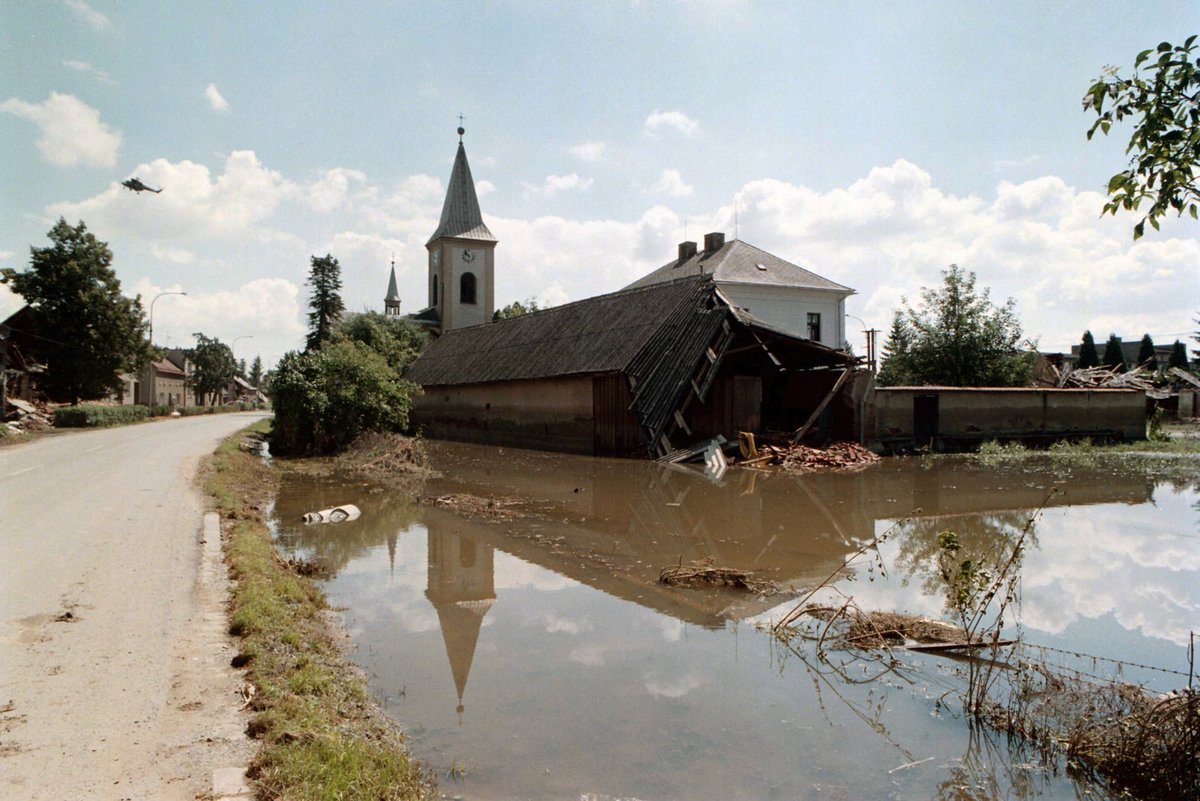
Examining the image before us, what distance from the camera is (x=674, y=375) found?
68.2ft

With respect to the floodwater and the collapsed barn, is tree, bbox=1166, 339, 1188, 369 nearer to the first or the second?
the collapsed barn

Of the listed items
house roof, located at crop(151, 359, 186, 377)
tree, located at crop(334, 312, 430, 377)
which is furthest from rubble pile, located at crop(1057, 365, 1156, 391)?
house roof, located at crop(151, 359, 186, 377)

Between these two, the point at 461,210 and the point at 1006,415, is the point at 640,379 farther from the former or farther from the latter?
the point at 461,210

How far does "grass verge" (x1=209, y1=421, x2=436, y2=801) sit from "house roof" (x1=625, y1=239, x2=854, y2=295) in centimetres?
3512

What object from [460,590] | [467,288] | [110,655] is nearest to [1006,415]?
[460,590]

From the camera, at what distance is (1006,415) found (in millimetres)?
25078

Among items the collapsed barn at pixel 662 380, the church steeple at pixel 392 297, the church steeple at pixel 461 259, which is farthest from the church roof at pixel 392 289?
the collapsed barn at pixel 662 380

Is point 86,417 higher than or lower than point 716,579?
higher

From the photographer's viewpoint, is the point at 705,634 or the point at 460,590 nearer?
the point at 705,634

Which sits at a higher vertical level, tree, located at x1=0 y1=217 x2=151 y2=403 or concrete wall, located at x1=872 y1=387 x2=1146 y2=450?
tree, located at x1=0 y1=217 x2=151 y2=403

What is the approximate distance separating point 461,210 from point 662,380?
3527 cm

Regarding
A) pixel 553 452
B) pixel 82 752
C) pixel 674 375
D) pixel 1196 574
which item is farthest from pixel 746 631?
pixel 553 452

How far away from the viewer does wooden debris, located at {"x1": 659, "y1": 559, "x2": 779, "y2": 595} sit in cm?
753

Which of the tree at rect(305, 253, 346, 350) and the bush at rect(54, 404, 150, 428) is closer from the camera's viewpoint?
the bush at rect(54, 404, 150, 428)
